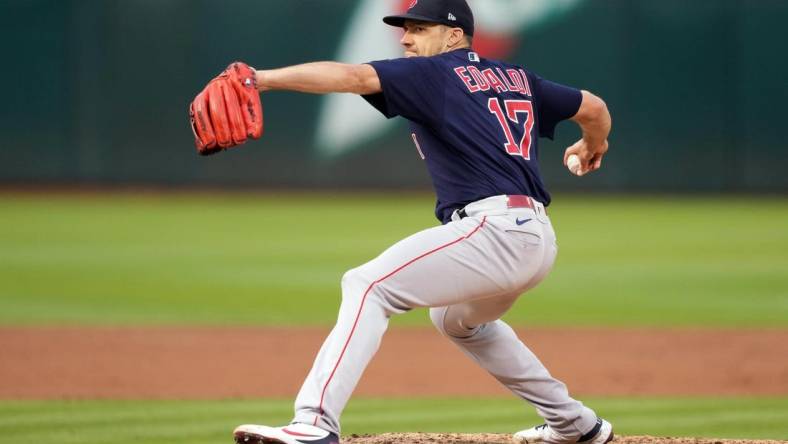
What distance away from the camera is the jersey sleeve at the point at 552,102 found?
→ 4205mm

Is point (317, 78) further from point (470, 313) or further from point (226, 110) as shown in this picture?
point (470, 313)

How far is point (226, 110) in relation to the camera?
3555 millimetres

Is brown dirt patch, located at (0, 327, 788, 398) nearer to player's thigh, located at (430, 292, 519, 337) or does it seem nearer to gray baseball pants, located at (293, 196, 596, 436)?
player's thigh, located at (430, 292, 519, 337)

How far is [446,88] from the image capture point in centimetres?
379

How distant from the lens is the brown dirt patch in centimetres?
631

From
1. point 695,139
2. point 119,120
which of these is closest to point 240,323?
point 119,120

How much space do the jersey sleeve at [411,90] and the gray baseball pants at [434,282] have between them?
0.33 meters

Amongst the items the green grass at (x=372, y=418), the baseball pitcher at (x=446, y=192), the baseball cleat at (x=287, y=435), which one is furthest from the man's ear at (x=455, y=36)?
the green grass at (x=372, y=418)

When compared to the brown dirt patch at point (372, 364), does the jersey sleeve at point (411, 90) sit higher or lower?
higher

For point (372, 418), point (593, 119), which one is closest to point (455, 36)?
point (593, 119)

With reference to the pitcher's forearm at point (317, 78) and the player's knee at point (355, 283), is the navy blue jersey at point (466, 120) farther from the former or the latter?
the player's knee at point (355, 283)

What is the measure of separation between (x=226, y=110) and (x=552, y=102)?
122 centimetres

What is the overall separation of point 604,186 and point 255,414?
13.2 m

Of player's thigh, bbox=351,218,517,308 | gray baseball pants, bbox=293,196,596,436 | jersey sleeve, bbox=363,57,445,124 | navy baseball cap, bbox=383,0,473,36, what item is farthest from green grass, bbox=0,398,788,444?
navy baseball cap, bbox=383,0,473,36
